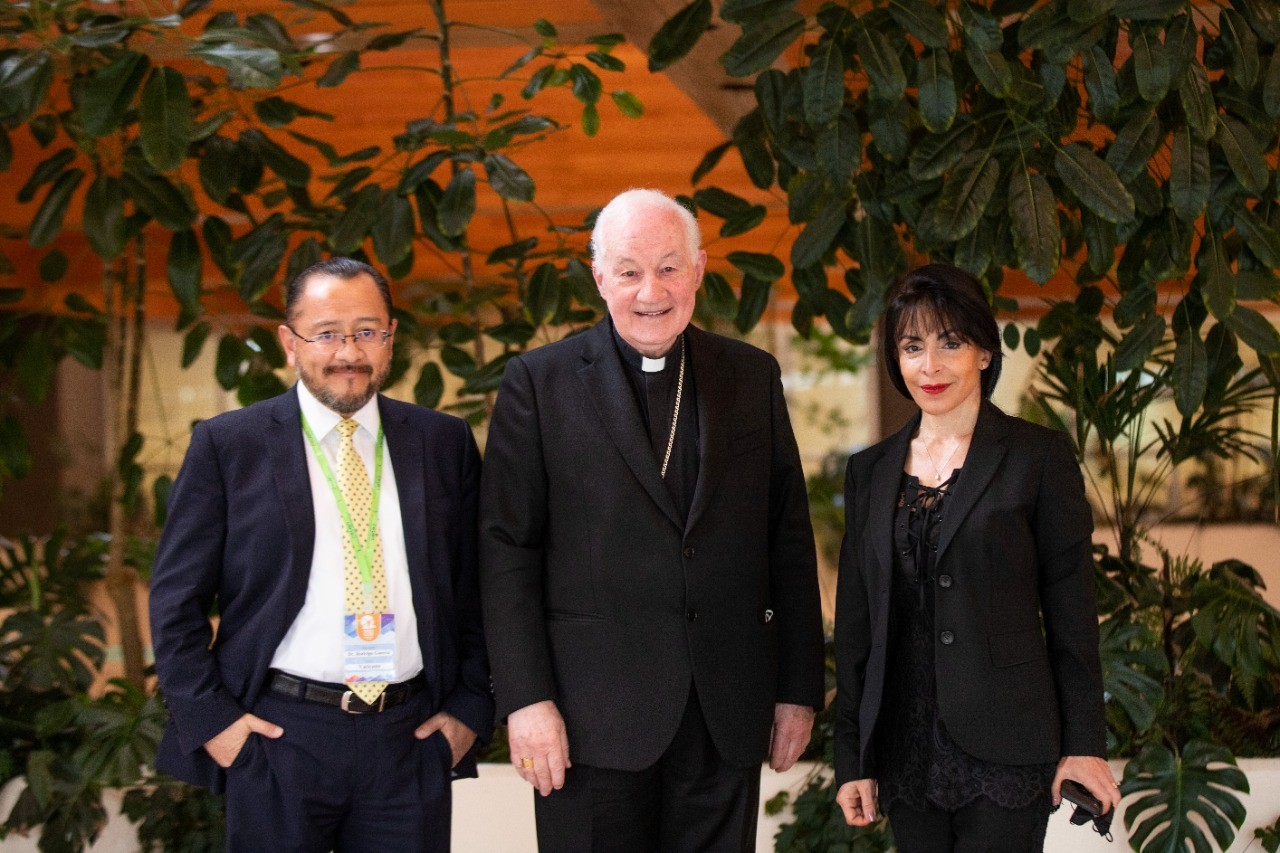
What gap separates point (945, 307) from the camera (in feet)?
7.47

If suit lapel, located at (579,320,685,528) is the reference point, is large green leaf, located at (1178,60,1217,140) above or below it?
above

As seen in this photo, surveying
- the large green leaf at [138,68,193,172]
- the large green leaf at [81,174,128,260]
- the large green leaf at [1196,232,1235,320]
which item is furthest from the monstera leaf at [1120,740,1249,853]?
the large green leaf at [81,174,128,260]

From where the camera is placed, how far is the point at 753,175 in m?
3.74

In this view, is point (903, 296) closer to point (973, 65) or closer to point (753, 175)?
point (973, 65)

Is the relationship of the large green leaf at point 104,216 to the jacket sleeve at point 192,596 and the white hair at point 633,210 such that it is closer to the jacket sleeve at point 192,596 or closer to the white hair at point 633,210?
the jacket sleeve at point 192,596

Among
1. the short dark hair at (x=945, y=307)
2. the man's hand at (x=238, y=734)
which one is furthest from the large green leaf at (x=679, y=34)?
the man's hand at (x=238, y=734)

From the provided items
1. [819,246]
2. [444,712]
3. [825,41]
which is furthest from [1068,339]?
[444,712]

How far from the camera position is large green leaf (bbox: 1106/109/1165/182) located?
3.23 meters

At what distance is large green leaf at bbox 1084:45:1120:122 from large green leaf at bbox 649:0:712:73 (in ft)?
3.33

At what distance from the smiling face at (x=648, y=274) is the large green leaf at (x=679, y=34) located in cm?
131

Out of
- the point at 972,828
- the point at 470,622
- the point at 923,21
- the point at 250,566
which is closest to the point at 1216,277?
the point at 923,21

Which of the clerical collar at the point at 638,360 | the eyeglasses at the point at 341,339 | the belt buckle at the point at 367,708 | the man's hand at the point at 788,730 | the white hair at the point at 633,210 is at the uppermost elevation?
the white hair at the point at 633,210

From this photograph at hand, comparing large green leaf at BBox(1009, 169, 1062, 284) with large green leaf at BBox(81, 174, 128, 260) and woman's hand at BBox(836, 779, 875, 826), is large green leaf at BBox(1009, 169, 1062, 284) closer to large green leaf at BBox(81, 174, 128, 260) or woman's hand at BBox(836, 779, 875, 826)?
woman's hand at BBox(836, 779, 875, 826)

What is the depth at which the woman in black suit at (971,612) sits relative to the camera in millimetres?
2262
